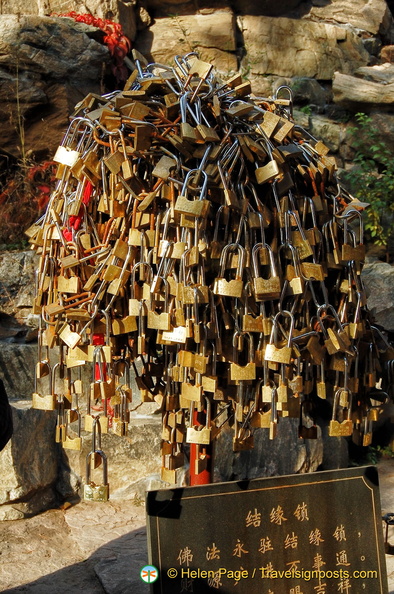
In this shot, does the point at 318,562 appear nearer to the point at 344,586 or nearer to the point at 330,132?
the point at 344,586

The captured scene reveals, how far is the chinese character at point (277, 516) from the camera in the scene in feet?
6.13

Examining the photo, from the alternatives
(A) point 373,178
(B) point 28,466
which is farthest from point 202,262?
(A) point 373,178

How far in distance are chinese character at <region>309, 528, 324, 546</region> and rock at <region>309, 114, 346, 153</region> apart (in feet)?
19.2

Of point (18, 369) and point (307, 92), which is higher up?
point (307, 92)

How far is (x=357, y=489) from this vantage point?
193 centimetres

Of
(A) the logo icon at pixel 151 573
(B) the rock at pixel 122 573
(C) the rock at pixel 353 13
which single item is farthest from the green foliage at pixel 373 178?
(A) the logo icon at pixel 151 573

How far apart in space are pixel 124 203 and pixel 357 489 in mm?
1058

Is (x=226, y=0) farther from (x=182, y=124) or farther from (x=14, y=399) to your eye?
(x=182, y=124)

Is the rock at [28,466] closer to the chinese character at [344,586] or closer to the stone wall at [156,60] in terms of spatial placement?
Answer: the stone wall at [156,60]

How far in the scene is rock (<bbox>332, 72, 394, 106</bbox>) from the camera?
6.98 meters

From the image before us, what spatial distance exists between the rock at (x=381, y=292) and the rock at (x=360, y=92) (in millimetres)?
2294

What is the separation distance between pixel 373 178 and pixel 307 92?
1958 mm

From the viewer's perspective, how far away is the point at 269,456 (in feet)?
14.4

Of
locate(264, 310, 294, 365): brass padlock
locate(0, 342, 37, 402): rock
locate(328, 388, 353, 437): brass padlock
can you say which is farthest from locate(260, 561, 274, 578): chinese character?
locate(0, 342, 37, 402): rock
